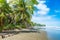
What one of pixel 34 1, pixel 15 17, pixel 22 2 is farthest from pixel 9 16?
pixel 34 1

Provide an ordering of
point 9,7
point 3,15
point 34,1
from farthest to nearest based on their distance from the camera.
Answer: point 9,7, point 34,1, point 3,15

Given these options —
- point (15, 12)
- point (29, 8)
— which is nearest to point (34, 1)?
point (29, 8)

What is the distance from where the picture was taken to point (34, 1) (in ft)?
74.3

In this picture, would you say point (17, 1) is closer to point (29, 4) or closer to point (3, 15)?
point (29, 4)

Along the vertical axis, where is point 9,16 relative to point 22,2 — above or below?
below

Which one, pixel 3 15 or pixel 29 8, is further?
pixel 29 8

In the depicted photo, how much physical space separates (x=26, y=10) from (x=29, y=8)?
55 centimetres

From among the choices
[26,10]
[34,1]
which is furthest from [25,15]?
[34,1]

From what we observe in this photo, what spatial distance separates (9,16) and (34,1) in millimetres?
3942

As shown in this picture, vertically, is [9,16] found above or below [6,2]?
below

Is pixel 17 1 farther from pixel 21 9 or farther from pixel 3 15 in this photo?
pixel 3 15

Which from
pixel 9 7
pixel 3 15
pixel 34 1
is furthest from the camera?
pixel 9 7

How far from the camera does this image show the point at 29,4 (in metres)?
23.9

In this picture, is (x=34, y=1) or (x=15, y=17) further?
(x=15, y=17)
